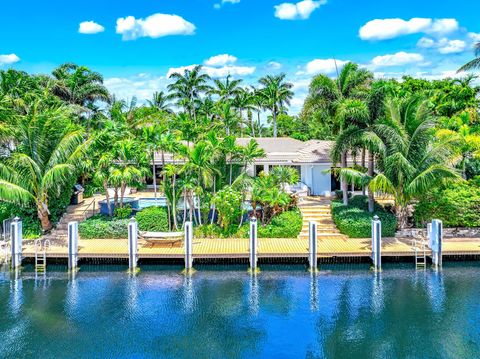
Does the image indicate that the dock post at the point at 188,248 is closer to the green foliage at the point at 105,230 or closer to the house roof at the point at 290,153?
the green foliage at the point at 105,230

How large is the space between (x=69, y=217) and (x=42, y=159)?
402 cm

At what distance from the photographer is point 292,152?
33.9 meters

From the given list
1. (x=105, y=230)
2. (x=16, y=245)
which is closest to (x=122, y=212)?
(x=105, y=230)

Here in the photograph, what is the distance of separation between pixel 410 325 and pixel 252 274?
6.72m

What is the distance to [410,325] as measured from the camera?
14383mm

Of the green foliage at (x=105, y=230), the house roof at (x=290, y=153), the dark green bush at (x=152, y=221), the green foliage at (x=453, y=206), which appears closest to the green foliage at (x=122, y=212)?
the dark green bush at (x=152, y=221)

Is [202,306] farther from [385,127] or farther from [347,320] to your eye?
[385,127]

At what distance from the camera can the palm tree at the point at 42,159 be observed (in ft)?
72.4

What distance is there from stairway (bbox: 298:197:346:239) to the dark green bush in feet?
21.8

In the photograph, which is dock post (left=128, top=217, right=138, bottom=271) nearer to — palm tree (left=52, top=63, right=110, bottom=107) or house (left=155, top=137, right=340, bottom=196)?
house (left=155, top=137, right=340, bottom=196)

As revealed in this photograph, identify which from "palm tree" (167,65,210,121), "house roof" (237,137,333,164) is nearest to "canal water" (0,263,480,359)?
"house roof" (237,137,333,164)

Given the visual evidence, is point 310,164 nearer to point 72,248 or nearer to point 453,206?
point 453,206

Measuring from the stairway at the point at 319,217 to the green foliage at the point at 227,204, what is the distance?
344 cm

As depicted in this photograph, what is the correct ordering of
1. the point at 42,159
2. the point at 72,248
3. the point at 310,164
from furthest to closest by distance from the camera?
the point at 310,164 → the point at 42,159 → the point at 72,248
